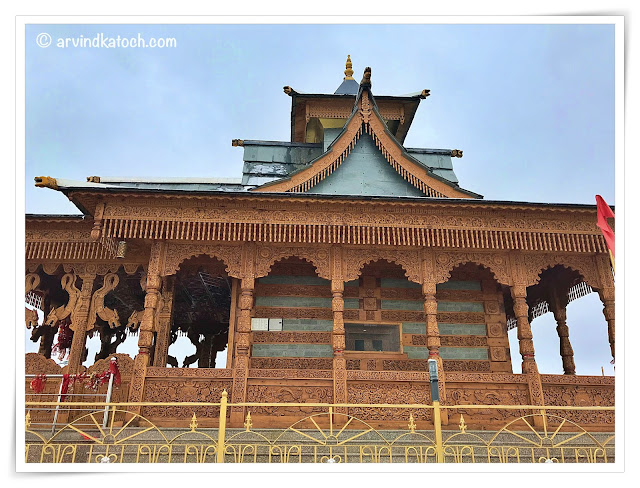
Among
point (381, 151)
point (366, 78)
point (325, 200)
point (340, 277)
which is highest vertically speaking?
point (366, 78)

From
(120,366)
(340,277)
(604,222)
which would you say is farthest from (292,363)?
(604,222)

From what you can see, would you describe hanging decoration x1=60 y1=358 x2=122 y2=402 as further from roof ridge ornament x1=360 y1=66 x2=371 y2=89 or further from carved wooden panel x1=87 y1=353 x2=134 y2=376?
roof ridge ornament x1=360 y1=66 x2=371 y2=89

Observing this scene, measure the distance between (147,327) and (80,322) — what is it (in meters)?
2.38

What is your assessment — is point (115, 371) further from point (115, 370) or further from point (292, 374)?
point (292, 374)

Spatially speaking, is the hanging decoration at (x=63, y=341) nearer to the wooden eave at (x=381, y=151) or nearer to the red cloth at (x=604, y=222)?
the wooden eave at (x=381, y=151)

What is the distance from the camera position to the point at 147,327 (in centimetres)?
996

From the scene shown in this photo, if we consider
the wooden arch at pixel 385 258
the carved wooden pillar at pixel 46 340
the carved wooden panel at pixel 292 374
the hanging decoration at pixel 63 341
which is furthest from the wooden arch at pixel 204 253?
the carved wooden pillar at pixel 46 340

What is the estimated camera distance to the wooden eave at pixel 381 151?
12438 mm

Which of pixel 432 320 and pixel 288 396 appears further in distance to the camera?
pixel 432 320

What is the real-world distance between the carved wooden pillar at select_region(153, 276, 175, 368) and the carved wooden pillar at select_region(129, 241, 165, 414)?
3.16 feet

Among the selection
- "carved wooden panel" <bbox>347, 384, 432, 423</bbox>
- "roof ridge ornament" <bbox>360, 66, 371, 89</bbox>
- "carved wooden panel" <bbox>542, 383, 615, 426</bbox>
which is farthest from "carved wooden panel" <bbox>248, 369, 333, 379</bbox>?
"roof ridge ornament" <bbox>360, 66, 371, 89</bbox>

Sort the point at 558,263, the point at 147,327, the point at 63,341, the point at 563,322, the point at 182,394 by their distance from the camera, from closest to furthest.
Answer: the point at 182,394, the point at 147,327, the point at 558,263, the point at 63,341, the point at 563,322
